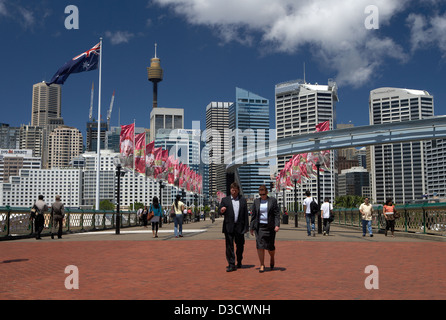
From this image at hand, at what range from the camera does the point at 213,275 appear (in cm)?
855

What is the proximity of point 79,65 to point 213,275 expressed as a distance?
96.3 ft

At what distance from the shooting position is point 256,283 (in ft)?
25.1

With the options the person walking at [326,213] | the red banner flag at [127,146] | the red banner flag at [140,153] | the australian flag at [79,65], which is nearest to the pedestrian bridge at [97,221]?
the person walking at [326,213]

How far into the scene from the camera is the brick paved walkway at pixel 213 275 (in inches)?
263

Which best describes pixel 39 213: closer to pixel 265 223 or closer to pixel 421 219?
pixel 265 223

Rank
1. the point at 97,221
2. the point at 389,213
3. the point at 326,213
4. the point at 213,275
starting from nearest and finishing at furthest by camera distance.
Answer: the point at 213,275, the point at 389,213, the point at 326,213, the point at 97,221

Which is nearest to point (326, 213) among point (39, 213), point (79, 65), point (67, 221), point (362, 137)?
point (39, 213)

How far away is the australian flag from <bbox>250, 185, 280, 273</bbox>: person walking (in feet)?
85.1

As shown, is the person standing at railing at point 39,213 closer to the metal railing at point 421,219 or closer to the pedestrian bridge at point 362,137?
the metal railing at point 421,219

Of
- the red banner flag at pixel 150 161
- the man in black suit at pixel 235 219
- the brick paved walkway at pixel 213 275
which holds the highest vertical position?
the red banner flag at pixel 150 161

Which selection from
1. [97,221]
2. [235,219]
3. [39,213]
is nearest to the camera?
[235,219]

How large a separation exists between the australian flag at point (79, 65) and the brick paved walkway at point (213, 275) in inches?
868

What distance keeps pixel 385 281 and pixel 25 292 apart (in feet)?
19.0

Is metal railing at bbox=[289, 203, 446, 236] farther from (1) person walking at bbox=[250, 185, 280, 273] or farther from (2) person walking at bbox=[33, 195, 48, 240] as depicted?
(2) person walking at bbox=[33, 195, 48, 240]
